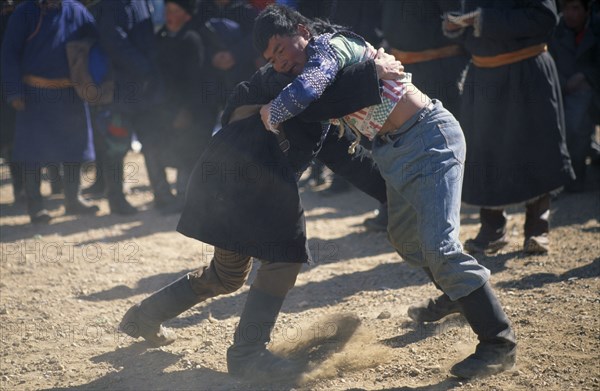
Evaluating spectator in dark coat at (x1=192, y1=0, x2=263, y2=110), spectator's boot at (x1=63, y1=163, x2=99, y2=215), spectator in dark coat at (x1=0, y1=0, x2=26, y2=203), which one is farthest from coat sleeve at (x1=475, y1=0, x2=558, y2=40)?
spectator in dark coat at (x1=0, y1=0, x2=26, y2=203)

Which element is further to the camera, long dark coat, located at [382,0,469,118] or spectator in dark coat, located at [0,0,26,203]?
spectator in dark coat, located at [0,0,26,203]

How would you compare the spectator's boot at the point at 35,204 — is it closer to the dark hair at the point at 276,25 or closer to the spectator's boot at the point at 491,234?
the spectator's boot at the point at 491,234

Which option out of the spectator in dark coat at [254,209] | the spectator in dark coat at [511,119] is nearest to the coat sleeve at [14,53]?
the spectator in dark coat at [254,209]

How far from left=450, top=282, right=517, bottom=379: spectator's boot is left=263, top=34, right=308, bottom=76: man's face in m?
1.26

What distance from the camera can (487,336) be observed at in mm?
3400

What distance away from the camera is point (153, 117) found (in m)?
7.32

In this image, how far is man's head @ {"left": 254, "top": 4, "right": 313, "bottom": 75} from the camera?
3.39 metres

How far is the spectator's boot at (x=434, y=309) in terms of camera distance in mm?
4043

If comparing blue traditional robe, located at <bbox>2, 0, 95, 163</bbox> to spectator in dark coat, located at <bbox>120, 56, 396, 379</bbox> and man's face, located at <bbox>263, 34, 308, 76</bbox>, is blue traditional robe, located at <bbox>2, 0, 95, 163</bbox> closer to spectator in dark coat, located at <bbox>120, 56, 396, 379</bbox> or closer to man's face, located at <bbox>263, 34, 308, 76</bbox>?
spectator in dark coat, located at <bbox>120, 56, 396, 379</bbox>

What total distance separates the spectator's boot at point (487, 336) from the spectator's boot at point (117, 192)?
4.49 meters

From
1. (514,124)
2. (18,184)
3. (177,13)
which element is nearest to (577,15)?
(514,124)

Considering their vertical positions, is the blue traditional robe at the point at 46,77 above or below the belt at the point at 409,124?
above

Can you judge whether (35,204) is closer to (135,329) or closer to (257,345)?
(135,329)

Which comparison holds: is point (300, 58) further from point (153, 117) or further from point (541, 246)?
point (153, 117)
